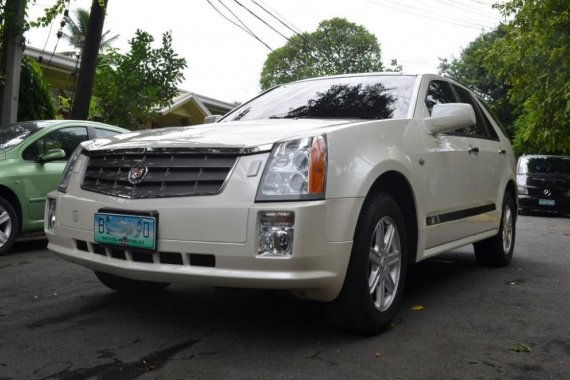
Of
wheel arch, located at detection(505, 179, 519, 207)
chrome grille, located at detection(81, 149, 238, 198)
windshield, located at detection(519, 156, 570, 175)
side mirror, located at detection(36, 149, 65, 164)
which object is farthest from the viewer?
windshield, located at detection(519, 156, 570, 175)

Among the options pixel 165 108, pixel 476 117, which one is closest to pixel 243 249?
pixel 476 117

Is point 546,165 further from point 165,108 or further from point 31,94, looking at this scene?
point 31,94

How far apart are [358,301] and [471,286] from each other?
2.12 metres

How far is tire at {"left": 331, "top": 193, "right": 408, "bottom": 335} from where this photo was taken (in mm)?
3258

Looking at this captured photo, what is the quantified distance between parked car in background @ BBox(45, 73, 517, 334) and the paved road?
0.91 feet

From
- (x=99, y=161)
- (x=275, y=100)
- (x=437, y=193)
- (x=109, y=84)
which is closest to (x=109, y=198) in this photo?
Result: (x=99, y=161)

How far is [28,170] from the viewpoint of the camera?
6523mm

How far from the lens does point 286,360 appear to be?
3.04 meters

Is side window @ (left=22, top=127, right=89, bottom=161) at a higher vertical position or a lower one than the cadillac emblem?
higher

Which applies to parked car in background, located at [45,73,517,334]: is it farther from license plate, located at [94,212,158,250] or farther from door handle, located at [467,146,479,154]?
door handle, located at [467,146,479,154]

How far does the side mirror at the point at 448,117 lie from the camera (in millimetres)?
4223

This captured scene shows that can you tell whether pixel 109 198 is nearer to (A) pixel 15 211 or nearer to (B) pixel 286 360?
(B) pixel 286 360

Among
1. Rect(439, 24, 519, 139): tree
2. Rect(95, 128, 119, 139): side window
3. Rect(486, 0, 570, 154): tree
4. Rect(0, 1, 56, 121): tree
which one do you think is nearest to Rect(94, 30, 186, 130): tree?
Rect(0, 1, 56, 121): tree

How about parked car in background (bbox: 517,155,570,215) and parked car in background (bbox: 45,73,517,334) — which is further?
parked car in background (bbox: 517,155,570,215)
